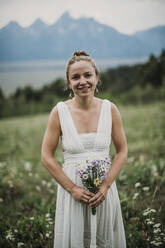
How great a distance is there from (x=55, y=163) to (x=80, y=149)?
0.87ft

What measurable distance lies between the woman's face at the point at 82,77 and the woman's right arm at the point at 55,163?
0.30 m

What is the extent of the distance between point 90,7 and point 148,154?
8.01 meters

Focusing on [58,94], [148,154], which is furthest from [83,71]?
[58,94]

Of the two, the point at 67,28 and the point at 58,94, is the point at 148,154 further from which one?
the point at 58,94

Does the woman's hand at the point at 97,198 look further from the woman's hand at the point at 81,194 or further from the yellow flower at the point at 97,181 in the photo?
the yellow flower at the point at 97,181

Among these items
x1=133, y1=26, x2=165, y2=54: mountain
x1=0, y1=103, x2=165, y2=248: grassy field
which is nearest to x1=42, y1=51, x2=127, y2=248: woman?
x1=0, y1=103, x2=165, y2=248: grassy field

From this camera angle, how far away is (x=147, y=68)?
1855cm

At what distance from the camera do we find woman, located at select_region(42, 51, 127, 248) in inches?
81.0

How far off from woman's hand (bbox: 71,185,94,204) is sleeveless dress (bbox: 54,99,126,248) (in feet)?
0.38

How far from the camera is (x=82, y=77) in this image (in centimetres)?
206

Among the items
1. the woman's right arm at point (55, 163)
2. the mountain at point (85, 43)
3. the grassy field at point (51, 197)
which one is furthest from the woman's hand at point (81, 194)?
the mountain at point (85, 43)

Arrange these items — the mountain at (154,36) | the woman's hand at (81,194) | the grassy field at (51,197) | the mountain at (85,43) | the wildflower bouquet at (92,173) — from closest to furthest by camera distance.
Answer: the wildflower bouquet at (92,173)
the woman's hand at (81,194)
the grassy field at (51,197)
the mountain at (154,36)
the mountain at (85,43)

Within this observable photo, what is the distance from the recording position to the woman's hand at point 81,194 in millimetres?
1925

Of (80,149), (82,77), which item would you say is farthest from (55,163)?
(82,77)
